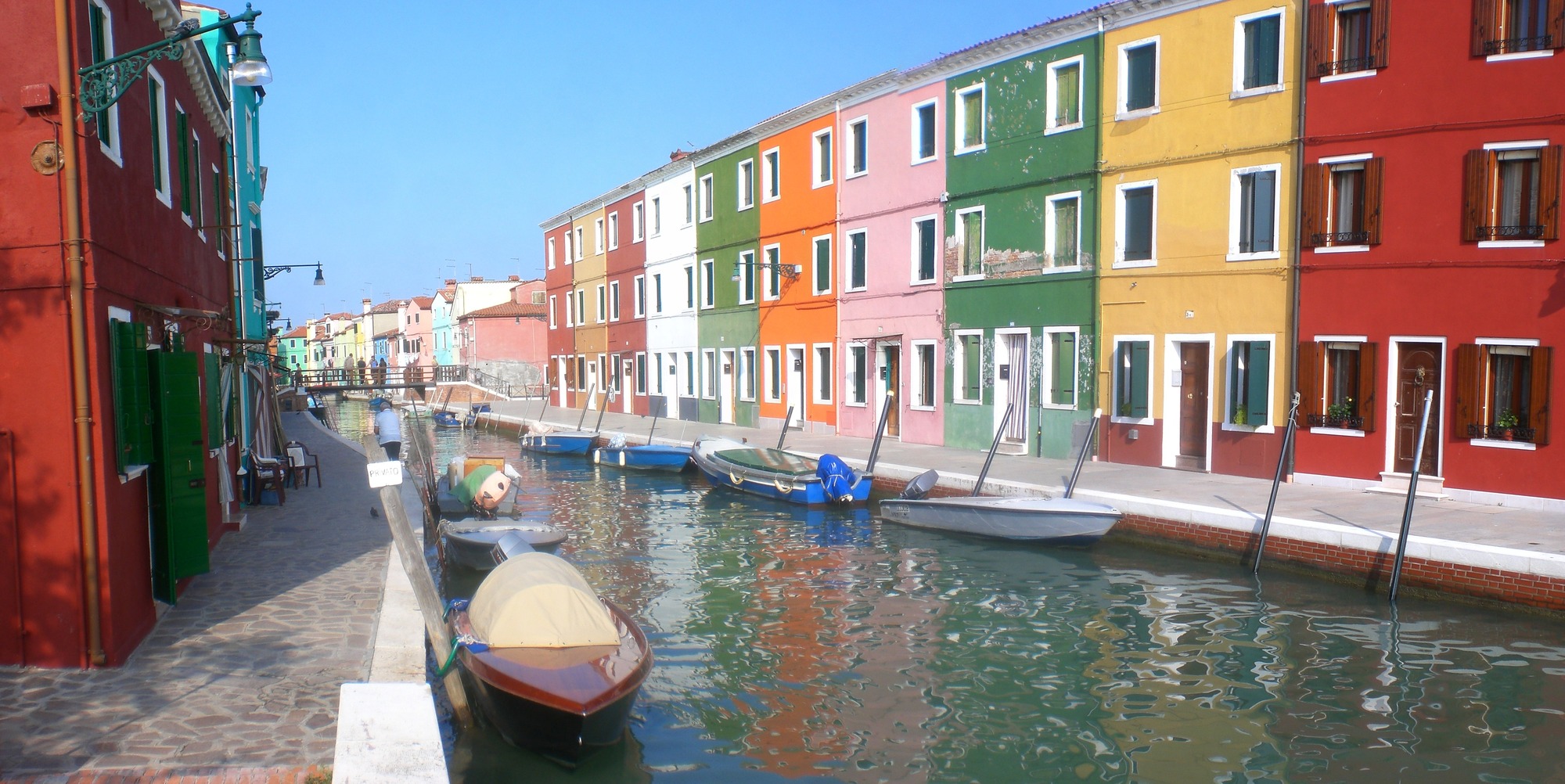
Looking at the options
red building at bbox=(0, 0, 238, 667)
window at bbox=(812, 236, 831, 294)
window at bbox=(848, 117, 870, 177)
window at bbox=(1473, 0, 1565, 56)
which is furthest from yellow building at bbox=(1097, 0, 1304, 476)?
red building at bbox=(0, 0, 238, 667)

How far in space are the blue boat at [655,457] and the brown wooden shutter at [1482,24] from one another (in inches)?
659

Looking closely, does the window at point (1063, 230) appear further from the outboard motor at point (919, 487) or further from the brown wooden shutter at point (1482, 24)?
the brown wooden shutter at point (1482, 24)

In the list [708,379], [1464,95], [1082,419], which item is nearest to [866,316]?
[1082,419]

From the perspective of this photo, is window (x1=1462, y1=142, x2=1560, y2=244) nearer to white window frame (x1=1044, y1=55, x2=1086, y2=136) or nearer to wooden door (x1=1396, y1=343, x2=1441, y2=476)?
wooden door (x1=1396, y1=343, x2=1441, y2=476)

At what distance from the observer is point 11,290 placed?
6.75 meters

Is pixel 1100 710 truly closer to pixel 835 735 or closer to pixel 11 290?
pixel 835 735

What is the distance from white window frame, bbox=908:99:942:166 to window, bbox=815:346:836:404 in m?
5.77

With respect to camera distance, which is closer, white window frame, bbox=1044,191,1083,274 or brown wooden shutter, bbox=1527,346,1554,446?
brown wooden shutter, bbox=1527,346,1554,446

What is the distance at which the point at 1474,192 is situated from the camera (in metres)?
14.2

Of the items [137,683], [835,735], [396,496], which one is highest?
[396,496]

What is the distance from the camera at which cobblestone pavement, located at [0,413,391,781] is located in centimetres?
563

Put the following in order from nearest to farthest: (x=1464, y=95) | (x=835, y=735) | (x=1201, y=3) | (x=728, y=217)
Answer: (x=835, y=735) < (x=1464, y=95) < (x=1201, y=3) < (x=728, y=217)

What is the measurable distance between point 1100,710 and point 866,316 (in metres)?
17.5

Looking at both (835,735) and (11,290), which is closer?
(11,290)
